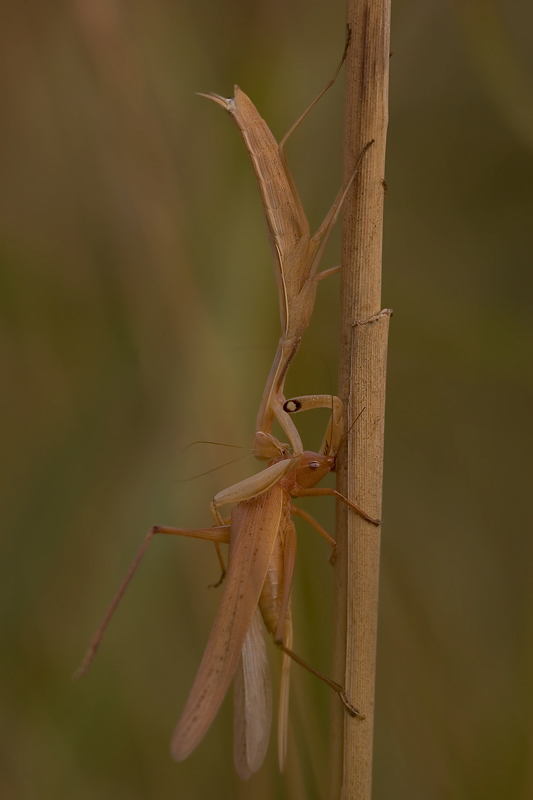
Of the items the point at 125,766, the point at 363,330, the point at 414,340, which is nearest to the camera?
the point at 363,330

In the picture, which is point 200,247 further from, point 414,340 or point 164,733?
point 164,733

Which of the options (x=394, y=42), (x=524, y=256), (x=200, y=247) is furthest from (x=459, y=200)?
(x=200, y=247)

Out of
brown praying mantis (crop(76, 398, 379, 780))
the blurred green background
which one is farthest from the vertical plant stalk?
the blurred green background

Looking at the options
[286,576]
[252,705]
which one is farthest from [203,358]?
[252,705]

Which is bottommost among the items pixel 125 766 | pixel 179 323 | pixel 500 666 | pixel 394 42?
pixel 125 766

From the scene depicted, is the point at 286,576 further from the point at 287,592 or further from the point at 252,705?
the point at 252,705

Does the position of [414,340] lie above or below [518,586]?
above

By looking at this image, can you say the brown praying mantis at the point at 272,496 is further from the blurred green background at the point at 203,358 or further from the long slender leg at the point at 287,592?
the blurred green background at the point at 203,358

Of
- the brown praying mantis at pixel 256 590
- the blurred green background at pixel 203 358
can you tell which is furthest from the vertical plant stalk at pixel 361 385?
the blurred green background at pixel 203 358
